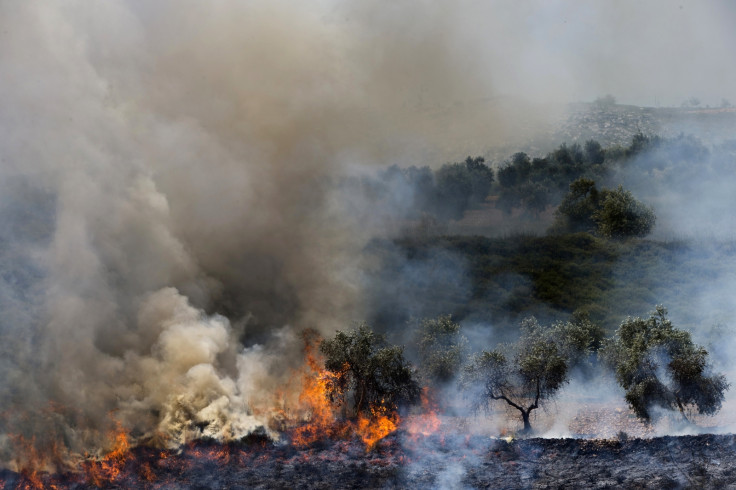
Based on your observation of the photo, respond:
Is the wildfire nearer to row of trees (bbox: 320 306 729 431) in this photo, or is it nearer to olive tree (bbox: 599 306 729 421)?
row of trees (bbox: 320 306 729 431)

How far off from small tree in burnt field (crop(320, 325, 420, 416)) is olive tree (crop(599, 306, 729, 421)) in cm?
1320

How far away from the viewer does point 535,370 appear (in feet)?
142

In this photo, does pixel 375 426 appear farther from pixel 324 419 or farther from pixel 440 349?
pixel 440 349

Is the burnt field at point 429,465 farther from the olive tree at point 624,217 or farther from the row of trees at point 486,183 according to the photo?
the olive tree at point 624,217

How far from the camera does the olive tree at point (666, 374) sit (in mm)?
40188

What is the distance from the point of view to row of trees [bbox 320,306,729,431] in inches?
1601

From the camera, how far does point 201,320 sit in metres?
46.8

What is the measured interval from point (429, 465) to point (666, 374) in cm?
1458

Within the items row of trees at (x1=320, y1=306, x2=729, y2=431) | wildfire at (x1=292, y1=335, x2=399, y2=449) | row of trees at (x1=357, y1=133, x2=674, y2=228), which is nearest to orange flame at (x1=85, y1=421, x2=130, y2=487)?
wildfire at (x1=292, y1=335, x2=399, y2=449)

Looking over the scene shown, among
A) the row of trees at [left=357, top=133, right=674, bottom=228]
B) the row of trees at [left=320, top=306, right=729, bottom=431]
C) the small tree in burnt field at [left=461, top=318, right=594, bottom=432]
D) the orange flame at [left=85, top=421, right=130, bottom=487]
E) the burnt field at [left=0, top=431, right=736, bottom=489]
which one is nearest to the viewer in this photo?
the burnt field at [left=0, top=431, right=736, bottom=489]

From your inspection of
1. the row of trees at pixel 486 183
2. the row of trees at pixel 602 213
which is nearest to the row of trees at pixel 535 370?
the row of trees at pixel 602 213

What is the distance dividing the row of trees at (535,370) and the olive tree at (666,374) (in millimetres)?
52

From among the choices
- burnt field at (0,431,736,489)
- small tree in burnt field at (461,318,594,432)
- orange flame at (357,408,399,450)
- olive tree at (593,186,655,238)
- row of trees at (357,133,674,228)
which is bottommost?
burnt field at (0,431,736,489)

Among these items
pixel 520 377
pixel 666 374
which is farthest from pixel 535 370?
pixel 666 374
